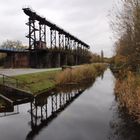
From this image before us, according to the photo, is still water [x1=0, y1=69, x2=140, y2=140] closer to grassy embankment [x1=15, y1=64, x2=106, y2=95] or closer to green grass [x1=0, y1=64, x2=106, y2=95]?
green grass [x1=0, y1=64, x2=106, y2=95]

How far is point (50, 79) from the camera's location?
139ft

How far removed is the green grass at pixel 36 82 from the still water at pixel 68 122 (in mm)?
4377

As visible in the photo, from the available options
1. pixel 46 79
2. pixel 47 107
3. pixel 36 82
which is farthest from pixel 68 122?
pixel 46 79

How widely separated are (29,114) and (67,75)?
22.6 meters

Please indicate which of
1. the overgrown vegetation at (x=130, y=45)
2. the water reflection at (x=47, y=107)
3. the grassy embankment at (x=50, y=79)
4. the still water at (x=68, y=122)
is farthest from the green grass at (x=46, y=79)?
the overgrown vegetation at (x=130, y=45)

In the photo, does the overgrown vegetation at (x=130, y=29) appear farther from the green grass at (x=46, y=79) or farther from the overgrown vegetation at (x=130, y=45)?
the green grass at (x=46, y=79)

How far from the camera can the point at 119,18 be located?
25.2m

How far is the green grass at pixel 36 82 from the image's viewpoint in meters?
32.4

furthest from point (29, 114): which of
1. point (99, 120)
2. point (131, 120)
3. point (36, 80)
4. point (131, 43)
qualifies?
point (36, 80)

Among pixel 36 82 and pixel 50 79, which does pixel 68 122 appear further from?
pixel 50 79

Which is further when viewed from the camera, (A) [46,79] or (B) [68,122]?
(A) [46,79]

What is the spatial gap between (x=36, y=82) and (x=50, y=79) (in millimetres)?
6297

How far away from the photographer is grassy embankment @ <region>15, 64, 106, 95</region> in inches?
1325

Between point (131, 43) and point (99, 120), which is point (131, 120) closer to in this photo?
point (99, 120)
